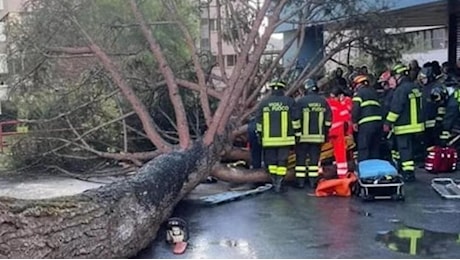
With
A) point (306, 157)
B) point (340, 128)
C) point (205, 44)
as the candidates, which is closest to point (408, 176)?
point (340, 128)

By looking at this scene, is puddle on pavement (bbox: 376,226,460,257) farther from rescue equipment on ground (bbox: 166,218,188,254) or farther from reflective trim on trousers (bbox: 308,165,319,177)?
reflective trim on trousers (bbox: 308,165,319,177)

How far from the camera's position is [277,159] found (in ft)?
30.5

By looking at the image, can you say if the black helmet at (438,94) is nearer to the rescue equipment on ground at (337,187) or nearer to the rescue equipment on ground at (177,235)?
the rescue equipment on ground at (337,187)

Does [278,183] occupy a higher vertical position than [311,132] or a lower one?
lower

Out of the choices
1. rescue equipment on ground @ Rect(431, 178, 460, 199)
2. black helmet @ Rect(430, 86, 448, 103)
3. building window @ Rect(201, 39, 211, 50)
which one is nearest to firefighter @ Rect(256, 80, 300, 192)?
rescue equipment on ground @ Rect(431, 178, 460, 199)

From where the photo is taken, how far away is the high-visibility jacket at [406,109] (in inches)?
364

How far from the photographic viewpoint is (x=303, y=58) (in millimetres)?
18656

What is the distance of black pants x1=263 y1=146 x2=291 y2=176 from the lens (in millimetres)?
9250

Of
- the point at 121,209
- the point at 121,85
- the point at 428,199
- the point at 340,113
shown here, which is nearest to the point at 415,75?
the point at 340,113

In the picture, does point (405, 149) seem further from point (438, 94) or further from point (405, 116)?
point (438, 94)

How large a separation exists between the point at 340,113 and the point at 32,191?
4.83 metres

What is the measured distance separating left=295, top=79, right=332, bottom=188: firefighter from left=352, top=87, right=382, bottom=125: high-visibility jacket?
0.43 meters

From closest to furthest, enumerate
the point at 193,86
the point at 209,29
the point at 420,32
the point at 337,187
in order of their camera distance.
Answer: the point at 337,187 < the point at 193,86 < the point at 209,29 < the point at 420,32

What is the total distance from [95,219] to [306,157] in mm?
4931
